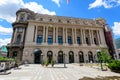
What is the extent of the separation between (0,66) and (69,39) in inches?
1156

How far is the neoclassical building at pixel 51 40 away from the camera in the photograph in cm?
3665

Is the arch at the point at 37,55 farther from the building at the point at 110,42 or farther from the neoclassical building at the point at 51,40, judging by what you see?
the building at the point at 110,42

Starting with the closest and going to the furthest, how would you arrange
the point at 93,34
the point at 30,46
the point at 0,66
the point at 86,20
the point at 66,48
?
the point at 0,66 → the point at 30,46 → the point at 66,48 → the point at 93,34 → the point at 86,20

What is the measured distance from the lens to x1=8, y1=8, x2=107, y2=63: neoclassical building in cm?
3665

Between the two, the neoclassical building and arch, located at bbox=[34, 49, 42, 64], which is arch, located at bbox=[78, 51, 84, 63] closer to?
the neoclassical building

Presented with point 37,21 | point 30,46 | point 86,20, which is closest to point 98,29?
point 86,20

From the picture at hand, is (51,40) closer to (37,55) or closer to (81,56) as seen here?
(37,55)

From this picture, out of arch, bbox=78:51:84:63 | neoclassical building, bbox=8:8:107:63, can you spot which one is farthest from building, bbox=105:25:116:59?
arch, bbox=78:51:84:63

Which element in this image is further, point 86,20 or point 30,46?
point 86,20

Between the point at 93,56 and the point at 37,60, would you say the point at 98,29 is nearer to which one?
the point at 93,56

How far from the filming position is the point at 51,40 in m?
40.0

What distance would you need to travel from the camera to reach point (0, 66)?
15227 millimetres

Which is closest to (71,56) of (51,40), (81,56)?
(81,56)

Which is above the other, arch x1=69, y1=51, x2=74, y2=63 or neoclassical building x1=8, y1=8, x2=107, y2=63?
neoclassical building x1=8, y1=8, x2=107, y2=63
